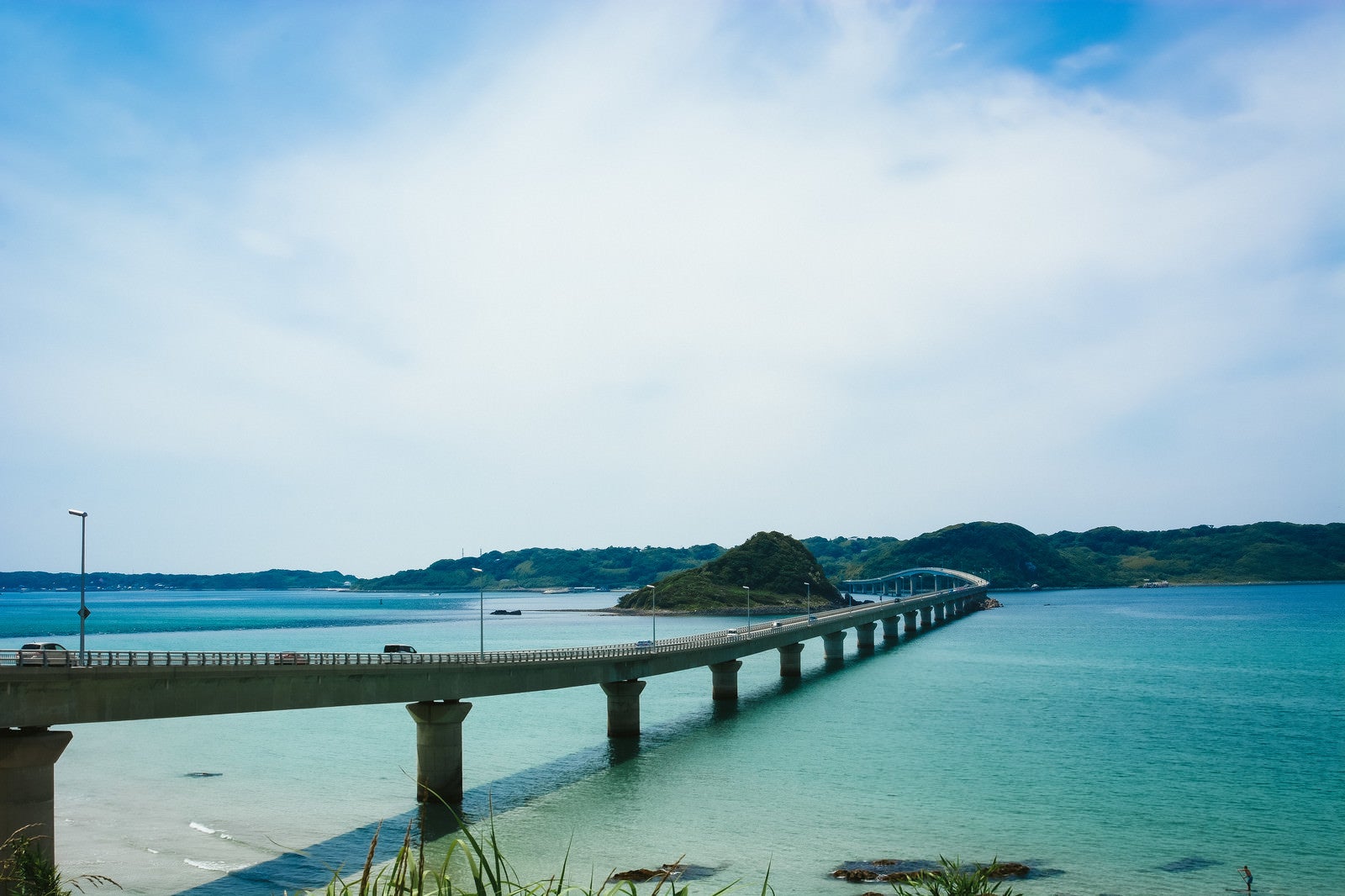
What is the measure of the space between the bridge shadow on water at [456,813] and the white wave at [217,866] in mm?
379

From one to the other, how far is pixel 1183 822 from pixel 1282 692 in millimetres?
60739

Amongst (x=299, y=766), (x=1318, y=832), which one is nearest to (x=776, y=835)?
(x=1318, y=832)

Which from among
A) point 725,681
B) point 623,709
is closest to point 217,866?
point 623,709

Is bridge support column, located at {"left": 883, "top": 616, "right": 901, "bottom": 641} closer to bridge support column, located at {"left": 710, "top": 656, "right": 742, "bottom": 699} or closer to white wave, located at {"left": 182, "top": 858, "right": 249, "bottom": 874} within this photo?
bridge support column, located at {"left": 710, "top": 656, "right": 742, "bottom": 699}

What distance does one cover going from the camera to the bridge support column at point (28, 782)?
33.0m

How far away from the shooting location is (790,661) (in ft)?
385

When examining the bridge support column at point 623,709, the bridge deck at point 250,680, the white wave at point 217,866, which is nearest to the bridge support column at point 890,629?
the bridge support column at point 623,709

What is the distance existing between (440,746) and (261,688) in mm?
11786

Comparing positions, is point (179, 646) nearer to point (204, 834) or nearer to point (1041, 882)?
point (204, 834)

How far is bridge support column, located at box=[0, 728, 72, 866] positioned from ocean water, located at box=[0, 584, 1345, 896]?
22.4 ft

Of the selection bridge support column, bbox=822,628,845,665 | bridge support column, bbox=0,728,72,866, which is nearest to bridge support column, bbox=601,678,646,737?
bridge support column, bbox=0,728,72,866

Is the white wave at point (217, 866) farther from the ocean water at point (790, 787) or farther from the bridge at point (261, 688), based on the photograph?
the bridge at point (261, 688)

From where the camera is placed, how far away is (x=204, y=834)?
154 feet

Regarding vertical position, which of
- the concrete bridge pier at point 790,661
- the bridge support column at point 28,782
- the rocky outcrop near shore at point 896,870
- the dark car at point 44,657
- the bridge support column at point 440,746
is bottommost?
the concrete bridge pier at point 790,661
